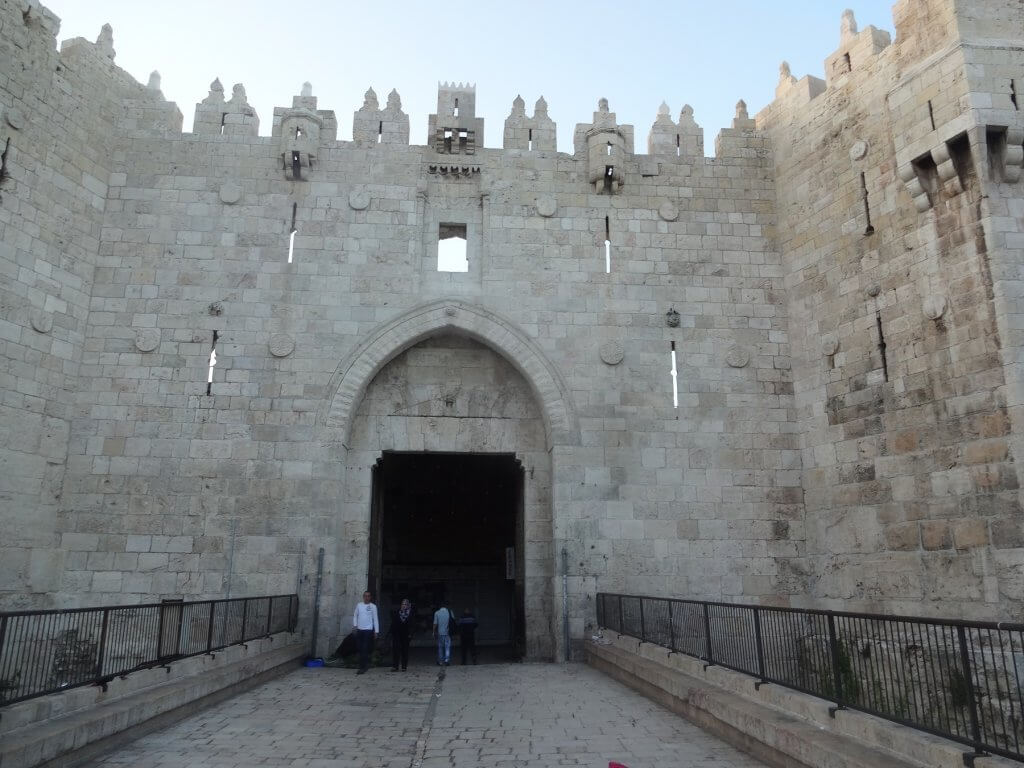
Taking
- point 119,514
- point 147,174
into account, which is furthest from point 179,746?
point 147,174

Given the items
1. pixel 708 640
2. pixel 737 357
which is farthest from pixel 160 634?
pixel 737 357

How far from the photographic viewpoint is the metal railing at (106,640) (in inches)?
226

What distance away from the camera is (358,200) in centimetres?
1415

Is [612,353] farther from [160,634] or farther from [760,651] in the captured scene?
[160,634]

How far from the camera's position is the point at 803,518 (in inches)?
516

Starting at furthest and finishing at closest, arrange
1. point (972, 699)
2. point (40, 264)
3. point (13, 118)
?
point (40, 264) < point (13, 118) < point (972, 699)

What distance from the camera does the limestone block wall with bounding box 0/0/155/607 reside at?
11.4 metres

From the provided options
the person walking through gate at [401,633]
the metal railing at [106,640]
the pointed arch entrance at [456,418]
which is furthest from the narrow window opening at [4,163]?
the person walking through gate at [401,633]

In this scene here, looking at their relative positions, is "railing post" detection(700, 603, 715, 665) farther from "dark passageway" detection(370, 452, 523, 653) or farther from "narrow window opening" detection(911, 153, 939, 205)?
"dark passageway" detection(370, 452, 523, 653)

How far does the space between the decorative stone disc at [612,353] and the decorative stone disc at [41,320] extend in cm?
923

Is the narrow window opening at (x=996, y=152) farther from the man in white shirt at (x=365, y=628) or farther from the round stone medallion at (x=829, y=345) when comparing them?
the man in white shirt at (x=365, y=628)

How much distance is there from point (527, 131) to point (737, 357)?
6.04m

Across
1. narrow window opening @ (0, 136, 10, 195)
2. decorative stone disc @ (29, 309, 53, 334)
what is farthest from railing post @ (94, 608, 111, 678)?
narrow window opening @ (0, 136, 10, 195)

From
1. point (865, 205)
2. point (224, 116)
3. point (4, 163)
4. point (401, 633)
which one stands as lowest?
point (401, 633)
